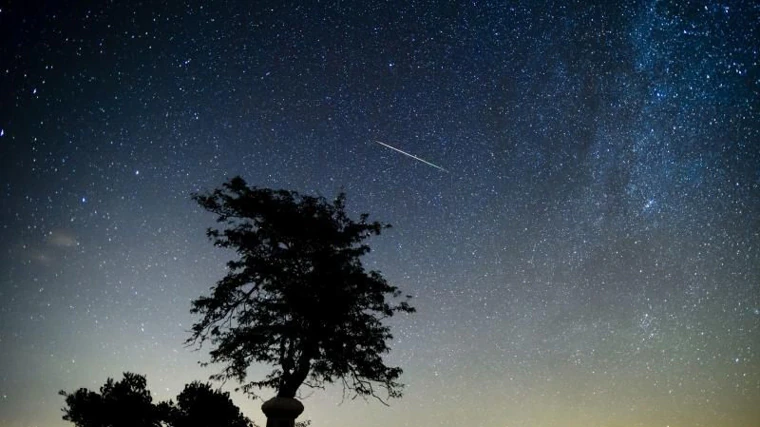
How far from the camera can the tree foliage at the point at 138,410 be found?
45.8 ft

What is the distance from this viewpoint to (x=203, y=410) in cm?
1427

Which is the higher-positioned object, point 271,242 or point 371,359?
point 271,242

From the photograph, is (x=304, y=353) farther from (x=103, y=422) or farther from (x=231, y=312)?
(x=103, y=422)

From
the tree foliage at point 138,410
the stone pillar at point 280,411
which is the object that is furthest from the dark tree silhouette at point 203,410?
the stone pillar at point 280,411

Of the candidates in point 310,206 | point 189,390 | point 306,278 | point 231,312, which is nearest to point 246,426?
point 189,390

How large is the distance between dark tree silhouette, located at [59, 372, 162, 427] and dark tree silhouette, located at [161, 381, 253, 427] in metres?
0.49

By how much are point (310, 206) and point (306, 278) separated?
2515 mm

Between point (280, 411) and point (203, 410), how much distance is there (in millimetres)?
6085

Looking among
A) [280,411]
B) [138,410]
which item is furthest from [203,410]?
[280,411]

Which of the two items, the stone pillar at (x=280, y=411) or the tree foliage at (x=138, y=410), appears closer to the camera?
the stone pillar at (x=280, y=411)

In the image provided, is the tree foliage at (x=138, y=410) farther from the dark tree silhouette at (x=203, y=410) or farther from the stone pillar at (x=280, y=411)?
the stone pillar at (x=280, y=411)

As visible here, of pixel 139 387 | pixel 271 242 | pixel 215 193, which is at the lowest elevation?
pixel 139 387

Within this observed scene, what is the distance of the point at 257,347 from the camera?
46.7 feet

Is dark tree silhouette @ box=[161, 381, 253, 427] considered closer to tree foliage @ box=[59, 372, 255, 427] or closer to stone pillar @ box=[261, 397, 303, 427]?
tree foliage @ box=[59, 372, 255, 427]
